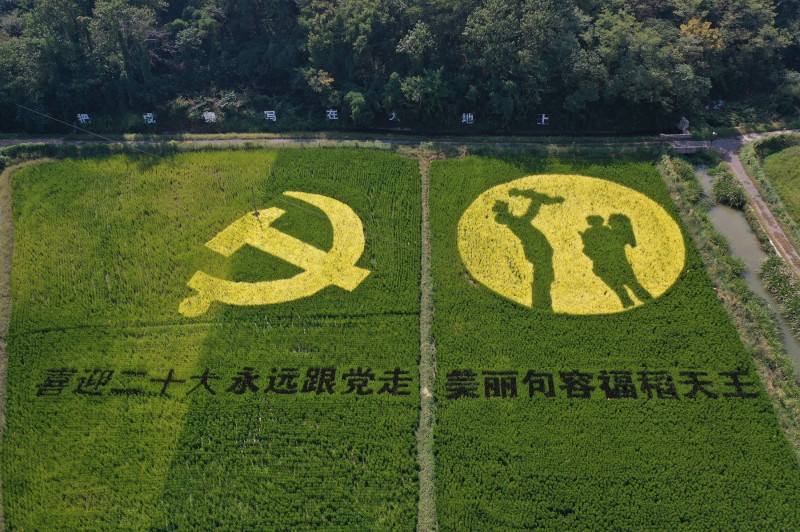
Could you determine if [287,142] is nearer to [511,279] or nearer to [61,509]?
[511,279]

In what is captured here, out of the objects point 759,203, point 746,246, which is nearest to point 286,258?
point 746,246

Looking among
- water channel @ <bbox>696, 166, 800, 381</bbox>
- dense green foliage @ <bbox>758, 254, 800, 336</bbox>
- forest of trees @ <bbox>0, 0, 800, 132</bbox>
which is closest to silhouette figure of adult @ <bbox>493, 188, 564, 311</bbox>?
forest of trees @ <bbox>0, 0, 800, 132</bbox>

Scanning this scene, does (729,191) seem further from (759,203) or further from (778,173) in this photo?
(778,173)

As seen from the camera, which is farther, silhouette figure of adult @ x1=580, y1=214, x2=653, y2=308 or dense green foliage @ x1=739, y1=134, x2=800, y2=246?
dense green foliage @ x1=739, y1=134, x2=800, y2=246

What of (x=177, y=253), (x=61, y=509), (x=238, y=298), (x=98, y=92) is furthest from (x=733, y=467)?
(x=98, y=92)

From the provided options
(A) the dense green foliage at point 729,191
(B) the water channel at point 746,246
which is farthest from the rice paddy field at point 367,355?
(A) the dense green foliage at point 729,191

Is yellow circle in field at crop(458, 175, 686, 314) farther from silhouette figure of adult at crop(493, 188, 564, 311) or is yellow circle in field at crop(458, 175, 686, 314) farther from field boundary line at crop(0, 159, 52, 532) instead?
field boundary line at crop(0, 159, 52, 532)

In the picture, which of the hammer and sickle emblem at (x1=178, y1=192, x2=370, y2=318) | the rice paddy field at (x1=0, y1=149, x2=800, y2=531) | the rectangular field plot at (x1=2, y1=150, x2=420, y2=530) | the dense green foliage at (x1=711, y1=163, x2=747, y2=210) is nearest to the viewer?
the rice paddy field at (x1=0, y1=149, x2=800, y2=531)
